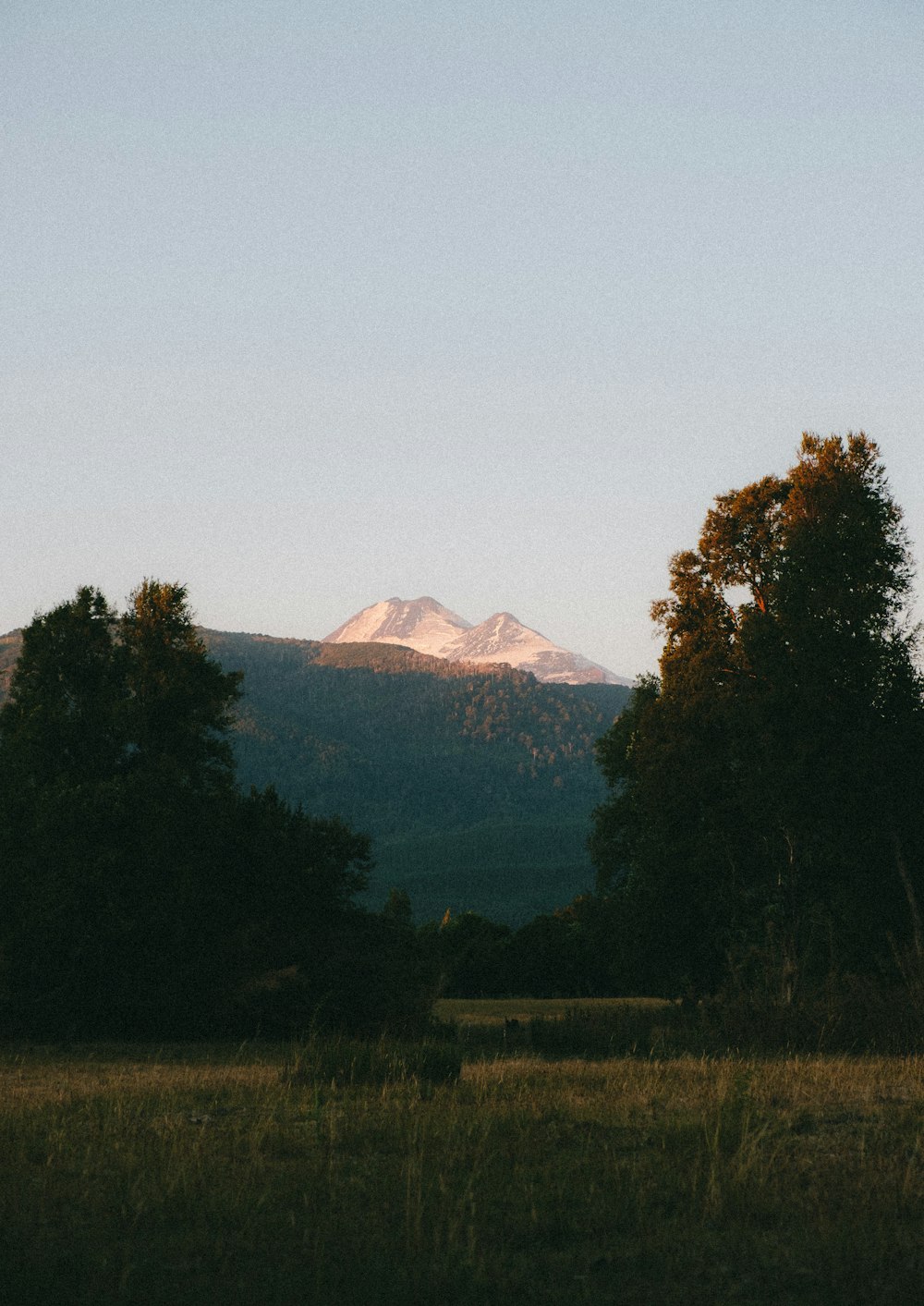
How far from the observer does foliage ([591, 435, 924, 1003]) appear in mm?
29375

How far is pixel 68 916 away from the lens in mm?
28266

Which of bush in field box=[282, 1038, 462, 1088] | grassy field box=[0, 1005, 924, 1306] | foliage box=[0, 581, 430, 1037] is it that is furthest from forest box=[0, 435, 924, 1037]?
grassy field box=[0, 1005, 924, 1306]

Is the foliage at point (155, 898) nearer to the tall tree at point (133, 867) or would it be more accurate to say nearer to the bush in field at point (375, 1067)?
the tall tree at point (133, 867)

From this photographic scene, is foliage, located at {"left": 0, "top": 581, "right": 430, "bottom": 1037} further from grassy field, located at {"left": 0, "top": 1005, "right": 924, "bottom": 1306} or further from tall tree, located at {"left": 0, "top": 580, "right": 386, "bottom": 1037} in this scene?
grassy field, located at {"left": 0, "top": 1005, "right": 924, "bottom": 1306}

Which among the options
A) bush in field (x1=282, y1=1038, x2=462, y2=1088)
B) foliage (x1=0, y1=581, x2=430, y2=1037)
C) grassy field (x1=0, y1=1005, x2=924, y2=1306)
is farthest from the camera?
foliage (x1=0, y1=581, x2=430, y2=1037)

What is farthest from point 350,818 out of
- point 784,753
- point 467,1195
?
point 467,1195

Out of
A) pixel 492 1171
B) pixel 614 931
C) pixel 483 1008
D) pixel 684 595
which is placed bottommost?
pixel 483 1008

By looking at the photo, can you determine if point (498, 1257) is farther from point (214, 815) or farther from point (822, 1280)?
point (214, 815)

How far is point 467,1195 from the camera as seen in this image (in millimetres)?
7277

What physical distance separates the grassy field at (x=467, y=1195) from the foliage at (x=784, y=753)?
16019 mm

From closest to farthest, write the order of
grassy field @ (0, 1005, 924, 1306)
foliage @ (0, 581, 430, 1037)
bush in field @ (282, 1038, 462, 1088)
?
1. grassy field @ (0, 1005, 924, 1306)
2. bush in field @ (282, 1038, 462, 1088)
3. foliage @ (0, 581, 430, 1037)

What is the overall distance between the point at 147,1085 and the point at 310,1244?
345 inches

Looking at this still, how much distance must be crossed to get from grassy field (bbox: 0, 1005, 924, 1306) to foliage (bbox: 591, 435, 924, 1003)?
1602 cm

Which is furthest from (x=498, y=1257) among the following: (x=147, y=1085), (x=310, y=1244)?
(x=147, y=1085)
